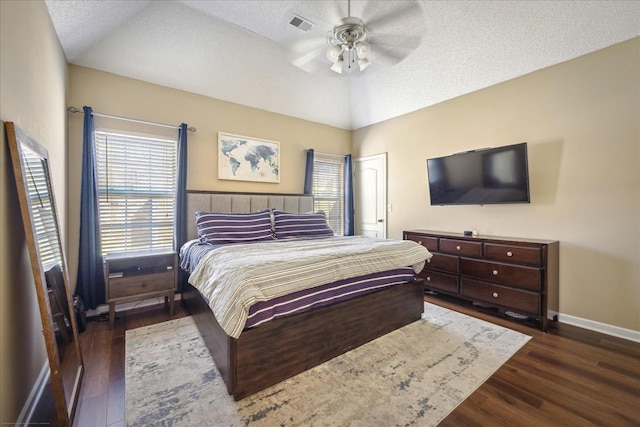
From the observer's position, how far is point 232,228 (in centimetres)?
321

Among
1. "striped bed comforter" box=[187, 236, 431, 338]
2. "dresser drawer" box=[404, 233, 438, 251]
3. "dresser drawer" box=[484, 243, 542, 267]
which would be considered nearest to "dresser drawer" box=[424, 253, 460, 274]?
"dresser drawer" box=[404, 233, 438, 251]

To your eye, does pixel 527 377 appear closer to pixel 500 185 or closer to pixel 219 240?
pixel 500 185

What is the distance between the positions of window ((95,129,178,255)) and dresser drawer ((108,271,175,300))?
21.9 inches

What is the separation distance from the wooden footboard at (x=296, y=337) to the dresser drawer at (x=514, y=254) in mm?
1074

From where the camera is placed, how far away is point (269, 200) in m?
4.28

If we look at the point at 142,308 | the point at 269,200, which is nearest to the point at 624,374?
the point at 269,200

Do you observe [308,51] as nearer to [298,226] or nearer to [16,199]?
[298,226]

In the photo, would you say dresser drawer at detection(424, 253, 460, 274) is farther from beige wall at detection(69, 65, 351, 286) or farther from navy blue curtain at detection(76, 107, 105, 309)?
navy blue curtain at detection(76, 107, 105, 309)

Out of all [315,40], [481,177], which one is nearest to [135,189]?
[315,40]

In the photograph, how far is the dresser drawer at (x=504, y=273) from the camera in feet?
9.20

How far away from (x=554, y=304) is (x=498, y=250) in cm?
81

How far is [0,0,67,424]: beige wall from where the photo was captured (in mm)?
1346

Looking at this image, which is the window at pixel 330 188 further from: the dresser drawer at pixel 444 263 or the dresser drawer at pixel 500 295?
the dresser drawer at pixel 500 295

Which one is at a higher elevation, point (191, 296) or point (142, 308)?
point (191, 296)
